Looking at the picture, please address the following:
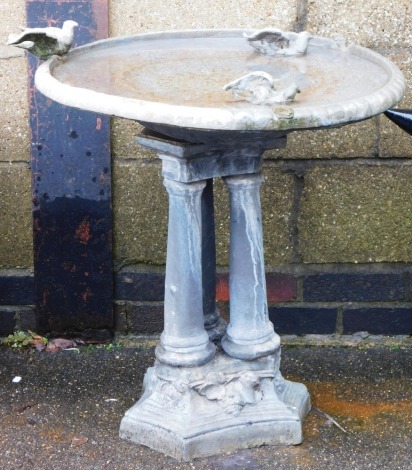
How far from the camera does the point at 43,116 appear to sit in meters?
3.81

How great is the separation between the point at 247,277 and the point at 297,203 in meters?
0.81

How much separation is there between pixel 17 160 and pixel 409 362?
6.18 ft

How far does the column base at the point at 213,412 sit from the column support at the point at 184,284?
0.20ft

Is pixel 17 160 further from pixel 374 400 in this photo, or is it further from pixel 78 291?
pixel 374 400

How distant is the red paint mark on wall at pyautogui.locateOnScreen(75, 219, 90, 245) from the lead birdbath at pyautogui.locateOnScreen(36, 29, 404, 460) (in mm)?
723

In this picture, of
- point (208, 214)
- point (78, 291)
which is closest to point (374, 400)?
point (208, 214)

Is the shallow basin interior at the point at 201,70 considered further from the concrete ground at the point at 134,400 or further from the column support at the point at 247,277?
the concrete ground at the point at 134,400

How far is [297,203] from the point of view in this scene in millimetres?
3957

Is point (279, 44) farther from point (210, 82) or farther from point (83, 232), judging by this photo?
point (83, 232)

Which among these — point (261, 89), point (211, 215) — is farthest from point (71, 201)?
point (261, 89)

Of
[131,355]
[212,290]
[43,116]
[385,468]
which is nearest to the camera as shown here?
[385,468]

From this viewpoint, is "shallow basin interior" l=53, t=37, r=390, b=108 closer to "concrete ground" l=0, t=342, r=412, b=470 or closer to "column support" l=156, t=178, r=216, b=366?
"column support" l=156, t=178, r=216, b=366

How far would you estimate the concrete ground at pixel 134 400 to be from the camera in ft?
10.6

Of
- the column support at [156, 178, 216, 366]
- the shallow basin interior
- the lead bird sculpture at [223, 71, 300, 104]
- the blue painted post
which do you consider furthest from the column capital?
the blue painted post
